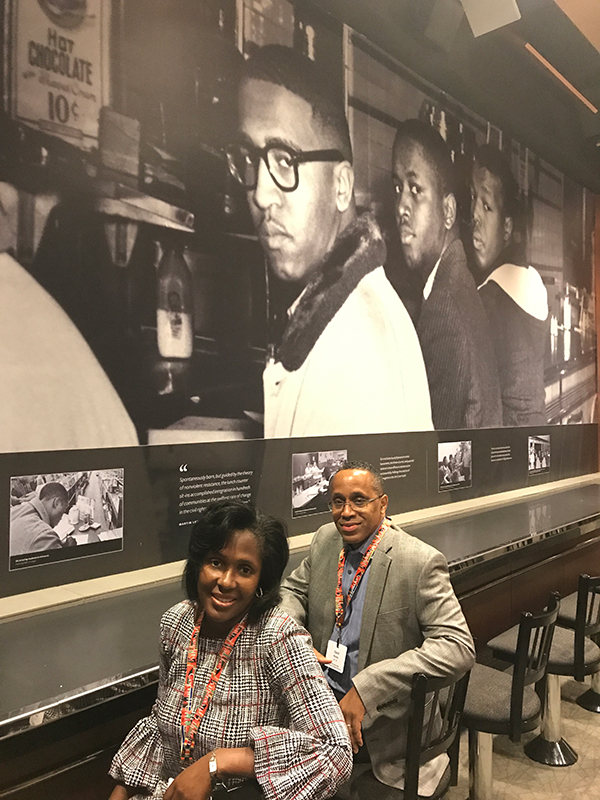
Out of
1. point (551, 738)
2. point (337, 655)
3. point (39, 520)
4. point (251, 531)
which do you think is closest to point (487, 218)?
point (551, 738)

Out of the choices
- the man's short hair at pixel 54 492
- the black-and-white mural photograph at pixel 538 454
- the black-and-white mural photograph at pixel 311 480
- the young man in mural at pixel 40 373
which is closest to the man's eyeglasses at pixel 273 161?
the young man in mural at pixel 40 373

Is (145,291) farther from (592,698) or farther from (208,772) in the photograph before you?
(592,698)

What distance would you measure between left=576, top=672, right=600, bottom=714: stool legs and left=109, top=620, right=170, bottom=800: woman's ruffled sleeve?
2725mm

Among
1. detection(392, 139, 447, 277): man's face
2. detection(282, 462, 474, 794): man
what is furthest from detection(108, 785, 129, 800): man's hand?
detection(392, 139, 447, 277): man's face

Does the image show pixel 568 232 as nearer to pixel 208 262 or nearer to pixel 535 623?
pixel 208 262

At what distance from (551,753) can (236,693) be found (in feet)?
7.06

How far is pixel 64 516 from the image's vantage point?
96.4 inches

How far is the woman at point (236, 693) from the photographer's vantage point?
1134 mm

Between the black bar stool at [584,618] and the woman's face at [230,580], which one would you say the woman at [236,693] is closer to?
the woman's face at [230,580]

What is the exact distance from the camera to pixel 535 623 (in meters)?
2.13

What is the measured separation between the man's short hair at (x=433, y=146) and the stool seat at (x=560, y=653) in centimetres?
312

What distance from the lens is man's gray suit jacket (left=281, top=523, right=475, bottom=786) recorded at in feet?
5.06

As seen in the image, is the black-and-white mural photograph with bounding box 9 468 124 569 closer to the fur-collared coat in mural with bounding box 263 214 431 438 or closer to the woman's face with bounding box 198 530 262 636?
the fur-collared coat in mural with bounding box 263 214 431 438

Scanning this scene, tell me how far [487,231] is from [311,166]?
220 cm
